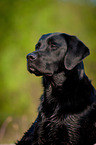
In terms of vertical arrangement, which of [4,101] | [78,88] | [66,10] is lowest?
[4,101]

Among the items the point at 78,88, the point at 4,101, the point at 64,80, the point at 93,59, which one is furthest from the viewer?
the point at 4,101

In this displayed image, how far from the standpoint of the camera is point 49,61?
11.6 feet

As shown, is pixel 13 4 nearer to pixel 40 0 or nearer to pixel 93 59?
pixel 40 0

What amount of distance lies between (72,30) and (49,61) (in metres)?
15.0

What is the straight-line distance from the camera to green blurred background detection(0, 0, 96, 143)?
59.5ft

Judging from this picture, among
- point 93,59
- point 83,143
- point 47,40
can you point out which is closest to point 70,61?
point 47,40

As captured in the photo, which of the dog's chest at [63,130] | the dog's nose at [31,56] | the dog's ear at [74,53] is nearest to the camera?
the dog's chest at [63,130]

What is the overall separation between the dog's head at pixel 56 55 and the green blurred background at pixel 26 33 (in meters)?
12.4

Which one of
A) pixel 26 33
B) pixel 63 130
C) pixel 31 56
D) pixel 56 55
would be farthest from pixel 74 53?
pixel 26 33

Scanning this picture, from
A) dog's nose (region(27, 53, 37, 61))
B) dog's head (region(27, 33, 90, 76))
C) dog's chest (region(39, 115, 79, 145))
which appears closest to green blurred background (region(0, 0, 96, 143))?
dog's head (region(27, 33, 90, 76))

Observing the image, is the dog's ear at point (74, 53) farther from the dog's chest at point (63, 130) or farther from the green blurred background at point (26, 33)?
the green blurred background at point (26, 33)

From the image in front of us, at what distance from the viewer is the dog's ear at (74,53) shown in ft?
10.9

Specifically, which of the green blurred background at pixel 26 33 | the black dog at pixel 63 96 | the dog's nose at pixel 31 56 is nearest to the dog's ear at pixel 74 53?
the black dog at pixel 63 96

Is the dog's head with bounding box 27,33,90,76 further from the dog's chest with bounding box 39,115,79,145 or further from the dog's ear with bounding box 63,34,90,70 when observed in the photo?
the dog's chest with bounding box 39,115,79,145
